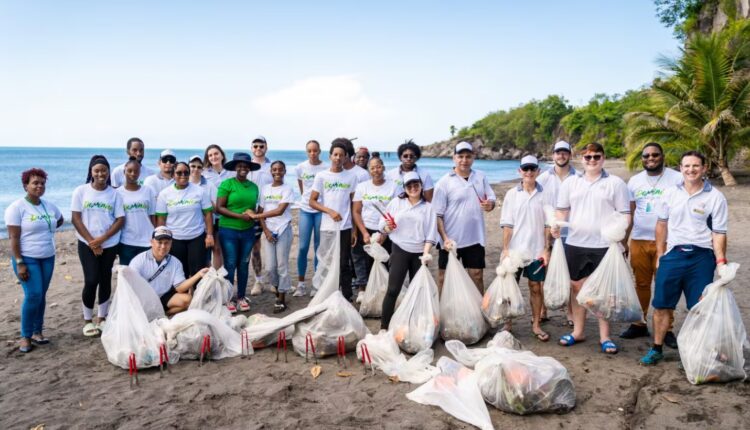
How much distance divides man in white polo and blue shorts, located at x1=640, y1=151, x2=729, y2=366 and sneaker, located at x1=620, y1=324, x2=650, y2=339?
67 centimetres

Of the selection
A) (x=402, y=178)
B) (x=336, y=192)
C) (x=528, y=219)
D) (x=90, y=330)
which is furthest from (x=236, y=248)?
(x=528, y=219)

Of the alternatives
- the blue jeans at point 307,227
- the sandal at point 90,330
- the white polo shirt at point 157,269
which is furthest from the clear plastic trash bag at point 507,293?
the sandal at point 90,330

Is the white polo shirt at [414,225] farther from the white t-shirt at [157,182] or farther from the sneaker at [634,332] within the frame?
the white t-shirt at [157,182]

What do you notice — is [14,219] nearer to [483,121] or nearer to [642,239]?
[642,239]

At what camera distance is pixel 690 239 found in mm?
3891

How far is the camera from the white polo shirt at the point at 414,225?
4.64 meters

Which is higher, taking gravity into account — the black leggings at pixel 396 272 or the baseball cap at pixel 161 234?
the baseball cap at pixel 161 234

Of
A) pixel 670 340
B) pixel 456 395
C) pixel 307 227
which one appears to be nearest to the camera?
pixel 456 395

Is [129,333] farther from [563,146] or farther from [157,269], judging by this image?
[563,146]

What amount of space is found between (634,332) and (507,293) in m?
1.41

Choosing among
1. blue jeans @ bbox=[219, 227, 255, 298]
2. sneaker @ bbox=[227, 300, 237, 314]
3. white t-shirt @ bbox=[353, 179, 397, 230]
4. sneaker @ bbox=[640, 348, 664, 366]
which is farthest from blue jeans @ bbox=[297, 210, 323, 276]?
sneaker @ bbox=[640, 348, 664, 366]

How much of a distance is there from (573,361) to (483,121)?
282ft

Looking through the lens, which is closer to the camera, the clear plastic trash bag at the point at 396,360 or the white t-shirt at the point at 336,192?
the clear plastic trash bag at the point at 396,360

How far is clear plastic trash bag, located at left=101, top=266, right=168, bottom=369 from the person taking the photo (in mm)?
4188
